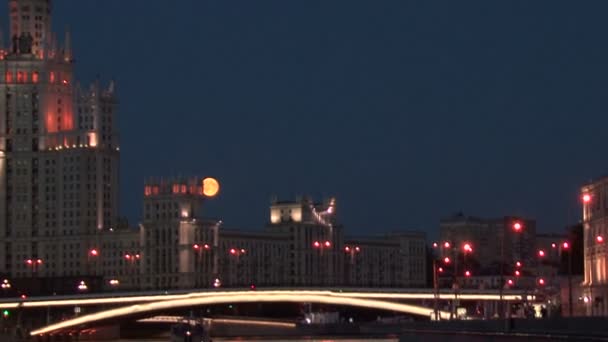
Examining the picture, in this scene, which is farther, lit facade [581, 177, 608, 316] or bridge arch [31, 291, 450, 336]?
bridge arch [31, 291, 450, 336]

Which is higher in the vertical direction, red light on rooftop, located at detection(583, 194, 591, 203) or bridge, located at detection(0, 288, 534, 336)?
red light on rooftop, located at detection(583, 194, 591, 203)

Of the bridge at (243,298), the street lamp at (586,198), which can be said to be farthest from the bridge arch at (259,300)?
the street lamp at (586,198)

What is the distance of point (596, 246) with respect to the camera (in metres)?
157

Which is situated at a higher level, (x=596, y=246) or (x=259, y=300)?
(x=596, y=246)

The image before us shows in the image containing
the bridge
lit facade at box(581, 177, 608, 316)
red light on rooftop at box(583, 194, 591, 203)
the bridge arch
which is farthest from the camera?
the bridge arch

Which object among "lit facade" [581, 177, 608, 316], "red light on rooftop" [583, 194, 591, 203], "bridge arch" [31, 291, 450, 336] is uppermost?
"red light on rooftop" [583, 194, 591, 203]

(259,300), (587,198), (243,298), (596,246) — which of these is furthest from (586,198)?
(259,300)

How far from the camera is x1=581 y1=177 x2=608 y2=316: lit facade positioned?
15050cm

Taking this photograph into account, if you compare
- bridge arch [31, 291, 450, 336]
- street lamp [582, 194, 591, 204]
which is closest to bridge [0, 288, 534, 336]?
bridge arch [31, 291, 450, 336]

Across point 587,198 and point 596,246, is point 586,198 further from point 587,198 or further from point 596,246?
point 596,246

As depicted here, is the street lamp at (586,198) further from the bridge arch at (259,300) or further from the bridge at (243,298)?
the bridge arch at (259,300)

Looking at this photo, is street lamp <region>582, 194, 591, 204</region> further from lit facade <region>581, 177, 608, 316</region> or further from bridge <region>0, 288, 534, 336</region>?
bridge <region>0, 288, 534, 336</region>

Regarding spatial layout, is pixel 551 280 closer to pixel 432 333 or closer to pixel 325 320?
pixel 325 320

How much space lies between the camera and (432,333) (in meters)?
124
